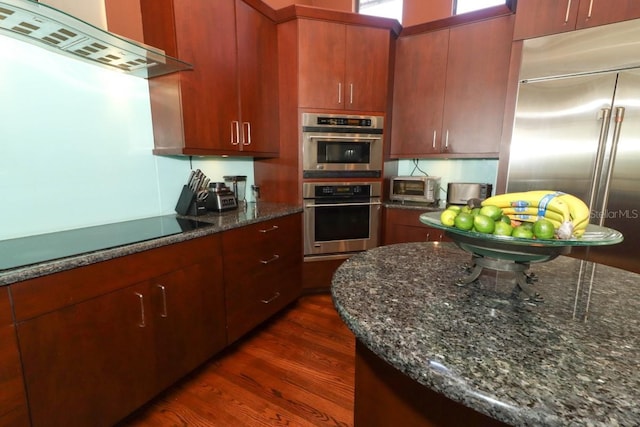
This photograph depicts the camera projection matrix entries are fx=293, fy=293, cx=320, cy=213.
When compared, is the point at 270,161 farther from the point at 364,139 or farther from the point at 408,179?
the point at 408,179

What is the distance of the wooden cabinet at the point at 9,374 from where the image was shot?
0.95 m

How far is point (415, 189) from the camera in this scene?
274 cm

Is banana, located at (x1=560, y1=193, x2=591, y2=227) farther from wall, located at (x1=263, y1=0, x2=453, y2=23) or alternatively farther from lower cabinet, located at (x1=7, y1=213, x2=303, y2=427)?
wall, located at (x1=263, y1=0, x2=453, y2=23)

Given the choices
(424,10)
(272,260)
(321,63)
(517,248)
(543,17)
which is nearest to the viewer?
(517,248)

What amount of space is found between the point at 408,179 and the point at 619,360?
7.55 feet

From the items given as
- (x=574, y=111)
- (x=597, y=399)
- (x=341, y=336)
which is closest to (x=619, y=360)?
(x=597, y=399)

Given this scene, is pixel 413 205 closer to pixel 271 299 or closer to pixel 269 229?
pixel 269 229

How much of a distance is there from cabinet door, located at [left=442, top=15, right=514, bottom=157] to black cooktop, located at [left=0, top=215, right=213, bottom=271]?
7.30 ft

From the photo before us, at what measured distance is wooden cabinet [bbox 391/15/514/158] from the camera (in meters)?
2.40

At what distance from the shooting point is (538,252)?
73 cm

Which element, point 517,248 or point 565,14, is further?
point 565,14

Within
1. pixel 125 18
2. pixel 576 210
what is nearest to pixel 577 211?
pixel 576 210

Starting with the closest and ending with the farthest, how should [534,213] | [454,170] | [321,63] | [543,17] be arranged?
[534,213] → [543,17] → [321,63] → [454,170]

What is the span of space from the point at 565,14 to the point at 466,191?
1345 mm
